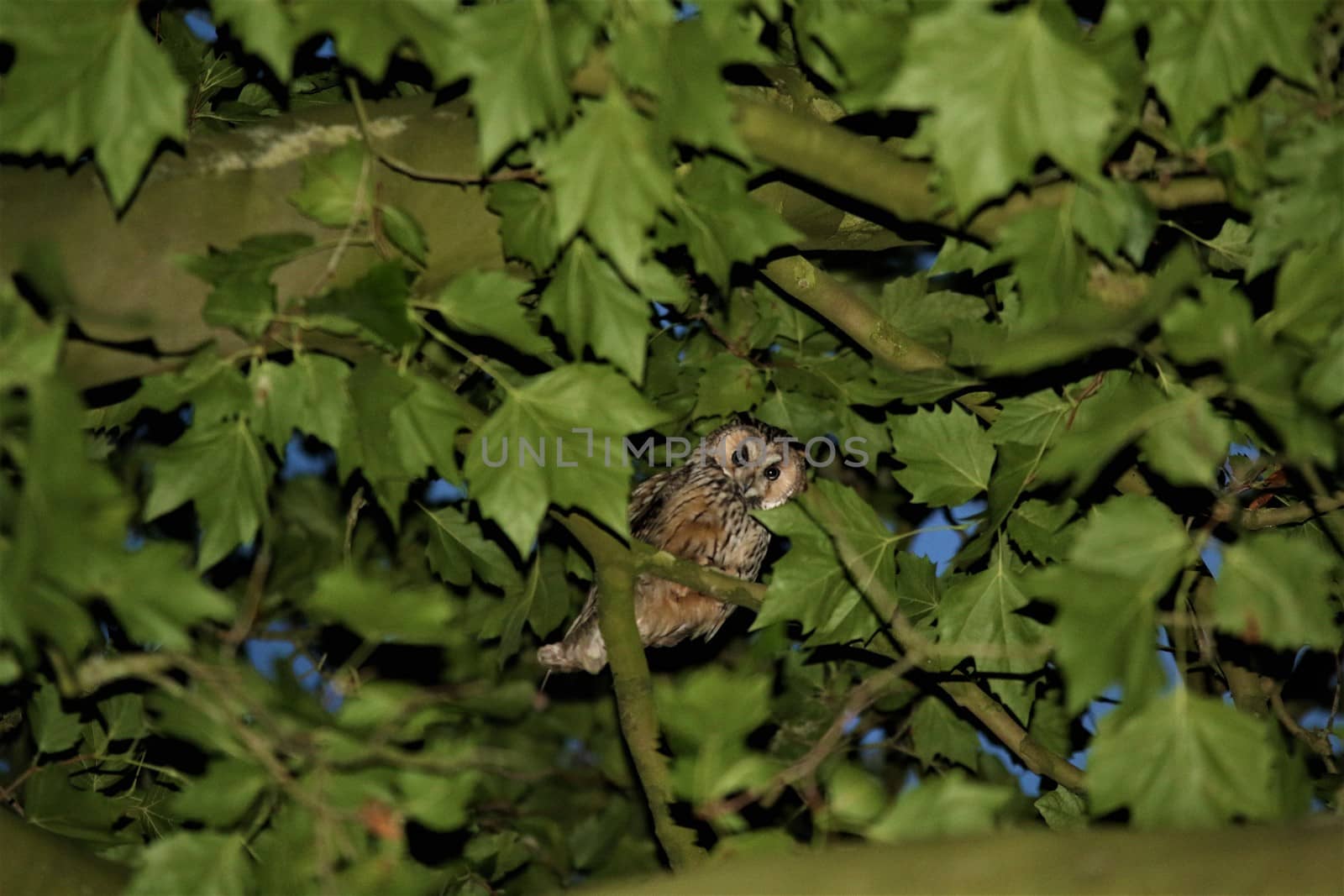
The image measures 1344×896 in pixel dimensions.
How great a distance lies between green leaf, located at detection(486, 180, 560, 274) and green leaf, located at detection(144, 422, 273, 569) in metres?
0.83

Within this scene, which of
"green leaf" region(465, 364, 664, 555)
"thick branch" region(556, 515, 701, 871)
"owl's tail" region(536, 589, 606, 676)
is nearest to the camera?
"green leaf" region(465, 364, 664, 555)

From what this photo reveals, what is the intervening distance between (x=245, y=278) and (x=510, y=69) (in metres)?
0.86

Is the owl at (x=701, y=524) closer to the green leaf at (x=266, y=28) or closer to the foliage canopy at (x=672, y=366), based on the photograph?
the foliage canopy at (x=672, y=366)

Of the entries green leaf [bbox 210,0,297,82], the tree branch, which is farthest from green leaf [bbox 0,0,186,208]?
the tree branch

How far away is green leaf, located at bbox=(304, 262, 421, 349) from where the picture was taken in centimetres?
294

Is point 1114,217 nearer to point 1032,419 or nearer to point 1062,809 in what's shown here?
point 1032,419

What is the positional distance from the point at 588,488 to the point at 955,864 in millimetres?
1301

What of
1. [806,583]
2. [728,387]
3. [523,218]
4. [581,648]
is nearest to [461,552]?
[581,648]

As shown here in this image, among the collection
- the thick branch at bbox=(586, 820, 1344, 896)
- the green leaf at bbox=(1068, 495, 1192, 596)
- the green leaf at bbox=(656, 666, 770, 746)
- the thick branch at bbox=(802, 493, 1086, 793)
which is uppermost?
the green leaf at bbox=(1068, 495, 1192, 596)

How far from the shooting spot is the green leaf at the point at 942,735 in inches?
208

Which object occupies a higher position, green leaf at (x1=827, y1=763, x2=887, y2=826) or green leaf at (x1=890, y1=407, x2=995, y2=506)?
green leaf at (x1=827, y1=763, x2=887, y2=826)

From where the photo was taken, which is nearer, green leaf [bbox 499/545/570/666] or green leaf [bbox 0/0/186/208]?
green leaf [bbox 0/0/186/208]

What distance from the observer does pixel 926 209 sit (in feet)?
10.9

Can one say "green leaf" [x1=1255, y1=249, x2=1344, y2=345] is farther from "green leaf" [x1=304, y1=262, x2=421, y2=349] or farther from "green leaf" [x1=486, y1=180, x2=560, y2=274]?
"green leaf" [x1=304, y1=262, x2=421, y2=349]
